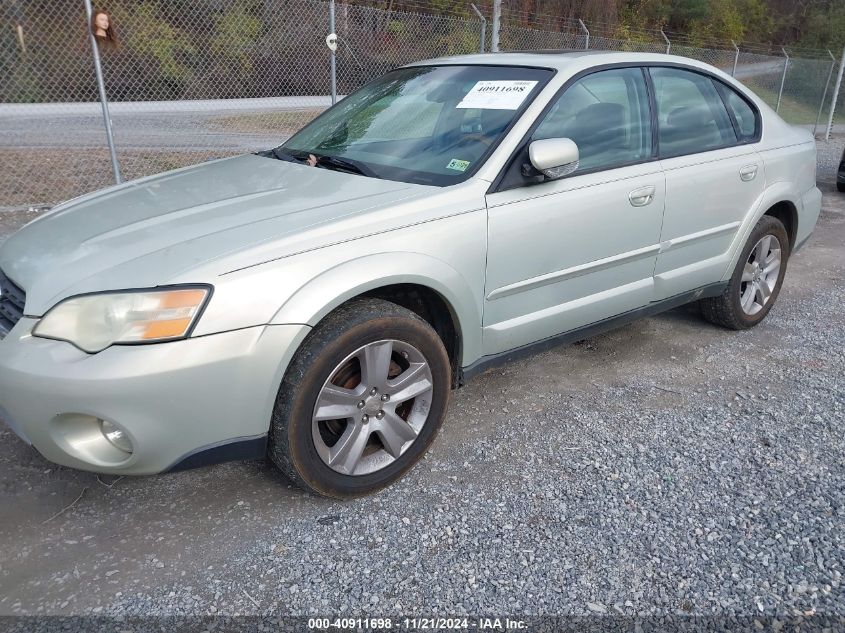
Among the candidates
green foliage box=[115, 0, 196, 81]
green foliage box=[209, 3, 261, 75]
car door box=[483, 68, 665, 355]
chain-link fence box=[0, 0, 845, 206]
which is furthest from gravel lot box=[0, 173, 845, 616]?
green foliage box=[115, 0, 196, 81]

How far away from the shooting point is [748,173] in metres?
3.80

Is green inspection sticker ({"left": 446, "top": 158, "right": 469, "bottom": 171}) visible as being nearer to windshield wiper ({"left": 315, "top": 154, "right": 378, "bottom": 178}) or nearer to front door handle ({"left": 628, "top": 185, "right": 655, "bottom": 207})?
windshield wiper ({"left": 315, "top": 154, "right": 378, "bottom": 178})

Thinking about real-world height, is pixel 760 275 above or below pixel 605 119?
below

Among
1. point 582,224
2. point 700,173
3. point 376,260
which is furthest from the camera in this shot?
point 700,173

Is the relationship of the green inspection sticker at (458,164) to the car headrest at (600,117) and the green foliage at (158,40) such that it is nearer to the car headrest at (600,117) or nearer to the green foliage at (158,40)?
the car headrest at (600,117)

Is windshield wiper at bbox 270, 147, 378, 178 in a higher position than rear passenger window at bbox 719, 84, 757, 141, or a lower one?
lower

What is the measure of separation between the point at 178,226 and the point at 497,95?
154cm

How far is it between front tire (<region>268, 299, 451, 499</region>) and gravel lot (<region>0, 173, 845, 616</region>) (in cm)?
14

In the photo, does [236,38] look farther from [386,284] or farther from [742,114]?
[386,284]

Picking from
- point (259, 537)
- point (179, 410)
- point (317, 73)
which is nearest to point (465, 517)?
point (259, 537)

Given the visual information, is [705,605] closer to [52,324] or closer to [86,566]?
[86,566]

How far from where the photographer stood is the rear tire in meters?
4.03

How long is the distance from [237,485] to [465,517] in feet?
3.02

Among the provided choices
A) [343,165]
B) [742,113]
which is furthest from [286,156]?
[742,113]
